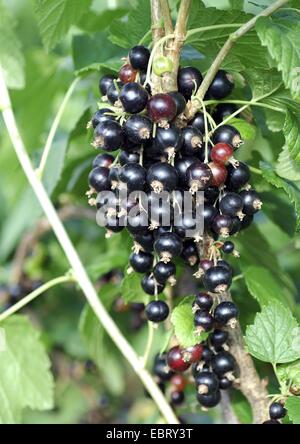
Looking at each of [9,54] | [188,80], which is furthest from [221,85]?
[9,54]

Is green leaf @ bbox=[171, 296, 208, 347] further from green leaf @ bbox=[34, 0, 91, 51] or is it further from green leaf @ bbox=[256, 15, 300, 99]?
green leaf @ bbox=[34, 0, 91, 51]

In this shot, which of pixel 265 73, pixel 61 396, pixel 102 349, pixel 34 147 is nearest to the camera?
pixel 265 73

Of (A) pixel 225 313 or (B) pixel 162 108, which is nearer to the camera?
(B) pixel 162 108

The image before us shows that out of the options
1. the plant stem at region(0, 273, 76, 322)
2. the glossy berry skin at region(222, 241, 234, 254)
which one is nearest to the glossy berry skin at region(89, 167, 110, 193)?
the glossy berry skin at region(222, 241, 234, 254)

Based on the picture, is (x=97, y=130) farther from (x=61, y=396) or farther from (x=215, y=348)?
(x=61, y=396)

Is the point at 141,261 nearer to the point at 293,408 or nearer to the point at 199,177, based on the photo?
the point at 199,177

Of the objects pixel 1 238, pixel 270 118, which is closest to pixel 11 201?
pixel 1 238

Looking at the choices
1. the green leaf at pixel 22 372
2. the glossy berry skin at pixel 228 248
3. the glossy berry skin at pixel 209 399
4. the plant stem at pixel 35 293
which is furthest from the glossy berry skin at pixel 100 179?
the green leaf at pixel 22 372
